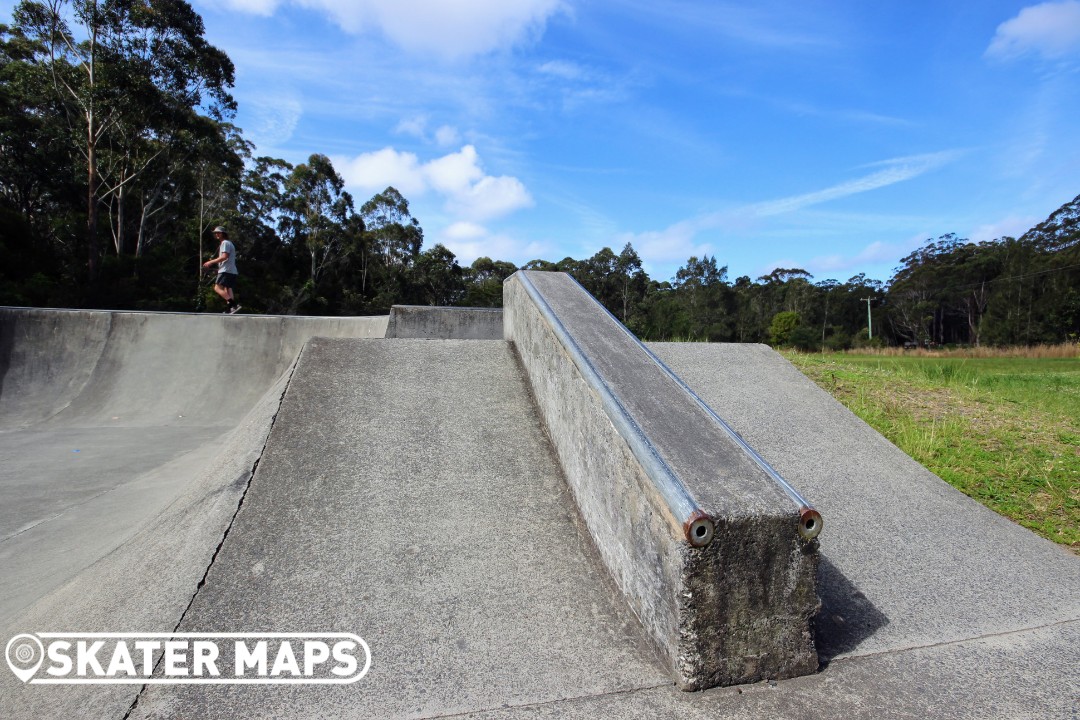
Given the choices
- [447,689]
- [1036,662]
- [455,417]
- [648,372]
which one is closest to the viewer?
[447,689]

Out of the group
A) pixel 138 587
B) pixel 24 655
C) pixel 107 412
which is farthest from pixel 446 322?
pixel 24 655

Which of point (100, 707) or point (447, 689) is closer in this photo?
point (100, 707)

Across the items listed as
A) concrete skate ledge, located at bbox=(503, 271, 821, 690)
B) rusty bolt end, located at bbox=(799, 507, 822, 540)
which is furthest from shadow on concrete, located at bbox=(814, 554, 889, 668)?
rusty bolt end, located at bbox=(799, 507, 822, 540)

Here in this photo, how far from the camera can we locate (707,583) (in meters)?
1.96

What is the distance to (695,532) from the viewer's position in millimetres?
1919

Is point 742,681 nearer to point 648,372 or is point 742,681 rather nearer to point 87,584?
point 648,372

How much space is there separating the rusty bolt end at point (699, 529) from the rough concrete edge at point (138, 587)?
1.91 meters

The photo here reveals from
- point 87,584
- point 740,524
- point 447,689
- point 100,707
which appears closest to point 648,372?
point 740,524

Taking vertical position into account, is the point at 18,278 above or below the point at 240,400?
above

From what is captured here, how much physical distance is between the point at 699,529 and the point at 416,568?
4.22 ft

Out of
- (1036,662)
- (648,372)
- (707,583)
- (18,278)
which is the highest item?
(18,278)

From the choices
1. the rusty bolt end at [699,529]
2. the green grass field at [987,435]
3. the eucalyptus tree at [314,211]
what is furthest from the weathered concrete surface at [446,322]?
the eucalyptus tree at [314,211]

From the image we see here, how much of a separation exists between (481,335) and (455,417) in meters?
3.13

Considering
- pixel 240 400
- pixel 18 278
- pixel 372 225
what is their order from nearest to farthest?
1. pixel 240 400
2. pixel 18 278
3. pixel 372 225
